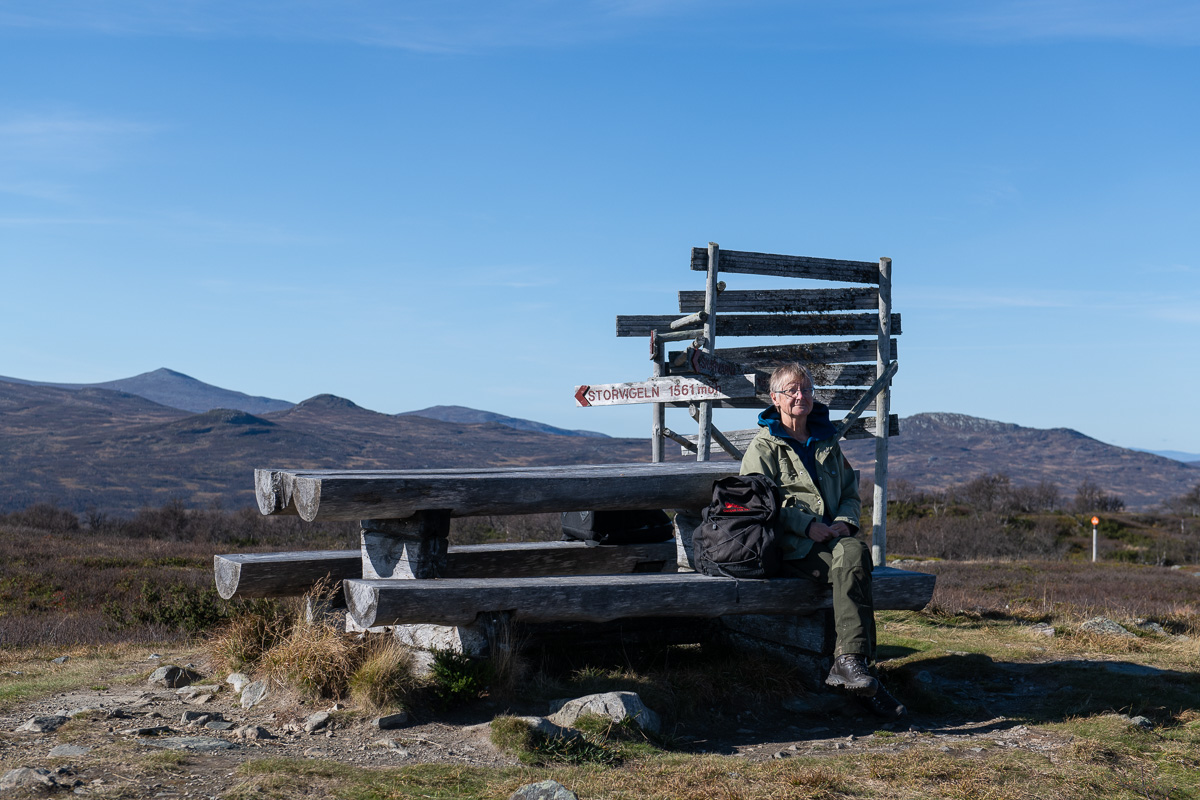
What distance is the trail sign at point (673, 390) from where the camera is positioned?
9078mm

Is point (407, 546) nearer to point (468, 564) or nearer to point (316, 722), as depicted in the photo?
point (468, 564)

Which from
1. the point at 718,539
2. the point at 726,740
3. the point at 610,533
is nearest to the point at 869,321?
A: the point at 610,533

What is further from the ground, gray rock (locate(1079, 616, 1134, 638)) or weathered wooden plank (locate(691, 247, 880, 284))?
weathered wooden plank (locate(691, 247, 880, 284))

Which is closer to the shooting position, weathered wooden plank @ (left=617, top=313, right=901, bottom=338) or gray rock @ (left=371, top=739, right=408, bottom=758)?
gray rock @ (left=371, top=739, right=408, bottom=758)

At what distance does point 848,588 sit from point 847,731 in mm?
831

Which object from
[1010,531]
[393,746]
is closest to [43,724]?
[393,746]

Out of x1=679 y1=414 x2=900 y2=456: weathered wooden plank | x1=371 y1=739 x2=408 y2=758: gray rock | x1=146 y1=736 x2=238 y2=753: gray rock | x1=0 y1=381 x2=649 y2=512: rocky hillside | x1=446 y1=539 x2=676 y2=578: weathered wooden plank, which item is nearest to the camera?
x1=146 y1=736 x2=238 y2=753: gray rock

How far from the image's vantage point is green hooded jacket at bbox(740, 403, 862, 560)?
18.9 ft

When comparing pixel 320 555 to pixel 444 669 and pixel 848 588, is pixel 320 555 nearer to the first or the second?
pixel 444 669

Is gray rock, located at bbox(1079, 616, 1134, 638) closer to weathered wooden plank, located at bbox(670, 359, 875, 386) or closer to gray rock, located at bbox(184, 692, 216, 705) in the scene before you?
weathered wooden plank, located at bbox(670, 359, 875, 386)

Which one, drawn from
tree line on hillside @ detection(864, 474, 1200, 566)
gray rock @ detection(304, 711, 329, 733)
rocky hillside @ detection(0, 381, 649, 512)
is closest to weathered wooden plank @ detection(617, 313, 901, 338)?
gray rock @ detection(304, 711, 329, 733)

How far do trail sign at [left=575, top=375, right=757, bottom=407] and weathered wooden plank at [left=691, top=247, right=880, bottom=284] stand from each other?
1722 millimetres

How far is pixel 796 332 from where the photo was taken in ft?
38.2

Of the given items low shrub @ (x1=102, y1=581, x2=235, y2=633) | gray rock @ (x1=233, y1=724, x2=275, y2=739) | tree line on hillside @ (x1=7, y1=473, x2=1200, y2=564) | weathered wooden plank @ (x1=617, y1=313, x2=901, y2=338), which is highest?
weathered wooden plank @ (x1=617, y1=313, x2=901, y2=338)
